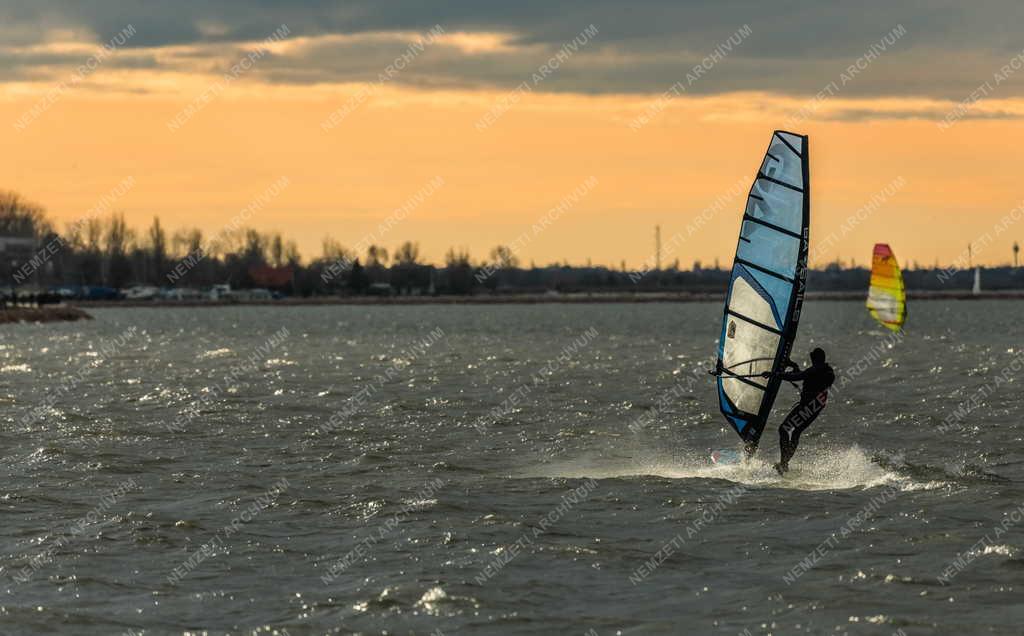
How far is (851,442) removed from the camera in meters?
23.2

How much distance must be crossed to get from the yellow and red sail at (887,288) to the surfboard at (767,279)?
138 ft

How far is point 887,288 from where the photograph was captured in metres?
61.2

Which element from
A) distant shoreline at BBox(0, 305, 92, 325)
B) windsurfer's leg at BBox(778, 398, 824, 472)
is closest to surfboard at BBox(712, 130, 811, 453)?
windsurfer's leg at BBox(778, 398, 824, 472)

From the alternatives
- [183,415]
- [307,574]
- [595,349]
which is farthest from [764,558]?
[595,349]

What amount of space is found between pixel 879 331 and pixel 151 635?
7793 cm

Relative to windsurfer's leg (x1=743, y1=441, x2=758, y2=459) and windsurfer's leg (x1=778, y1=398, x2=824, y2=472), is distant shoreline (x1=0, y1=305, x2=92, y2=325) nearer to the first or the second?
windsurfer's leg (x1=743, y1=441, x2=758, y2=459)

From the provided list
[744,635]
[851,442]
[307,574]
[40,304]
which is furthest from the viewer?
[40,304]

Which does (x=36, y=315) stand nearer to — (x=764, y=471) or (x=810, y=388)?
(x=764, y=471)

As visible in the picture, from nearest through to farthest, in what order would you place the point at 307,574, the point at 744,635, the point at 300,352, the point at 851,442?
1. the point at 744,635
2. the point at 307,574
3. the point at 851,442
4. the point at 300,352

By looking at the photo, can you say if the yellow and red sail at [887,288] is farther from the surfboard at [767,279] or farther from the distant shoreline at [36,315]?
the distant shoreline at [36,315]

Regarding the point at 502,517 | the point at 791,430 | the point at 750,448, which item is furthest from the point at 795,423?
the point at 502,517

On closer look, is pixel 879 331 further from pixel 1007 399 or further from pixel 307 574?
pixel 307 574

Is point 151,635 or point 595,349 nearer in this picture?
point 151,635

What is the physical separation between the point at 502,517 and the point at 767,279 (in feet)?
15.0
